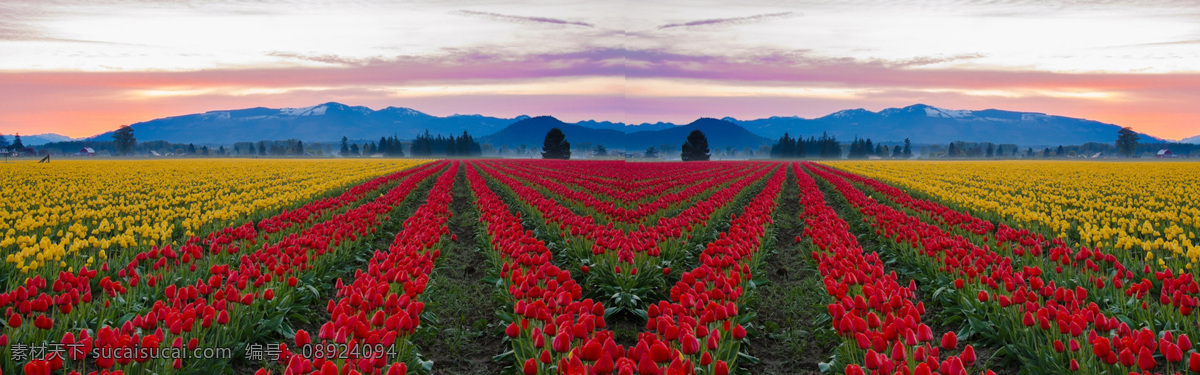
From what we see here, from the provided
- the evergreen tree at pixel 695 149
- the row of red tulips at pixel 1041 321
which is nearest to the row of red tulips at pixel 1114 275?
the row of red tulips at pixel 1041 321

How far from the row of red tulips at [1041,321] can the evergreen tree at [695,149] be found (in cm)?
10684

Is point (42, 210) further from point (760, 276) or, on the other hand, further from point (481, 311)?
point (760, 276)

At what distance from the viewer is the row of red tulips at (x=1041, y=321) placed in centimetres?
457

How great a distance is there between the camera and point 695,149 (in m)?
118

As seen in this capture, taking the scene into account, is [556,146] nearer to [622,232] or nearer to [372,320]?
[622,232]

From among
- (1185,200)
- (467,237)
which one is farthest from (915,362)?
(1185,200)

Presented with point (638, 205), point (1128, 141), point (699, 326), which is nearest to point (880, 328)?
point (699, 326)

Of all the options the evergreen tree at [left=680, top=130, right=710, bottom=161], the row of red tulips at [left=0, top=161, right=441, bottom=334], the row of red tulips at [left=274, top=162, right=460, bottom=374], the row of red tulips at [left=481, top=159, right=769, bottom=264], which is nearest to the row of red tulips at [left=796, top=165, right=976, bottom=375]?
the row of red tulips at [left=481, top=159, right=769, bottom=264]

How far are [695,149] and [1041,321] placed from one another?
11352 cm

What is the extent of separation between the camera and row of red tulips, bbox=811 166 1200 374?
180 inches

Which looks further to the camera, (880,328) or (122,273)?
(122,273)

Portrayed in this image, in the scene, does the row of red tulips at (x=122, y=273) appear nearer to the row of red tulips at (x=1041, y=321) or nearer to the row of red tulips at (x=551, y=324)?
the row of red tulips at (x=551, y=324)

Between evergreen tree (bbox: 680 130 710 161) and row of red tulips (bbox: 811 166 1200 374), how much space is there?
351 ft

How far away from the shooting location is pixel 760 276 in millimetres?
10438
